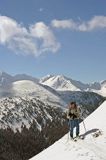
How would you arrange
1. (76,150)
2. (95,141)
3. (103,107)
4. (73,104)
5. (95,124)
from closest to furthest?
(76,150)
(95,141)
(73,104)
(95,124)
(103,107)

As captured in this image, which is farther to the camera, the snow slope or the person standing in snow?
the person standing in snow

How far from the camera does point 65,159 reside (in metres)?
31.3

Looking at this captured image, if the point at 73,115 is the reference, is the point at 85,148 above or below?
below

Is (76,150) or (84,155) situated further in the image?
(76,150)

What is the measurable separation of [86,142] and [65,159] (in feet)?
10.8

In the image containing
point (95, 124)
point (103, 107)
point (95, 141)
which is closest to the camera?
point (95, 141)

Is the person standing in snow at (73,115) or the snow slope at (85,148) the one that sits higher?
the person standing in snow at (73,115)

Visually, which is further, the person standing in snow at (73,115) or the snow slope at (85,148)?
the person standing in snow at (73,115)

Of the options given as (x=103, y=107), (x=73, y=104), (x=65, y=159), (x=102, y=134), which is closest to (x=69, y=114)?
(x=73, y=104)

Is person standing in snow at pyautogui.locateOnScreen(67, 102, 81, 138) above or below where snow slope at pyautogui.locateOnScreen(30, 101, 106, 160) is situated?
above

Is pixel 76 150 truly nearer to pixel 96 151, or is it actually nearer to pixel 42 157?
pixel 96 151

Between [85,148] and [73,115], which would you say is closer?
[85,148]

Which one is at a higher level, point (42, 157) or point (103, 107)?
point (103, 107)

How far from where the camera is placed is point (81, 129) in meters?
41.9
